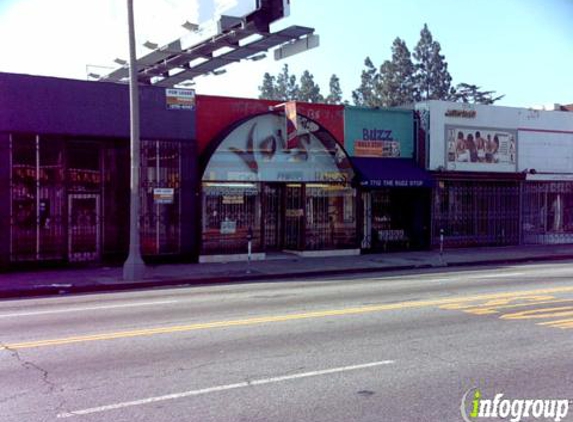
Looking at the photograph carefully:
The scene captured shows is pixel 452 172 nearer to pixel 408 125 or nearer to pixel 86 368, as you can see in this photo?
pixel 408 125

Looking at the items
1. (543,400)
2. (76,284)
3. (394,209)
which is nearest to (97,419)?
(543,400)

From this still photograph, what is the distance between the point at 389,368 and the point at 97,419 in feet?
10.7

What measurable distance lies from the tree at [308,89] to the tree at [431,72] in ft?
75.2

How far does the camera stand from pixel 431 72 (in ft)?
253

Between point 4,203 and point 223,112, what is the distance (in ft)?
24.2

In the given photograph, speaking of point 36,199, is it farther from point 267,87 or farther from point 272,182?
point 267,87

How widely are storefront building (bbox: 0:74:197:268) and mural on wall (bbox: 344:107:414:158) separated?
21.1 feet

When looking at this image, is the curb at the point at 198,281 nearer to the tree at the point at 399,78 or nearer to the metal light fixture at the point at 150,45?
the metal light fixture at the point at 150,45

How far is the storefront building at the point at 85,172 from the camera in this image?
17.6m

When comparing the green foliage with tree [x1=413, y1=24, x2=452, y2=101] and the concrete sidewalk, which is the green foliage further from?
the concrete sidewalk

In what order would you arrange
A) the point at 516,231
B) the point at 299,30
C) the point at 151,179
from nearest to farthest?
the point at 299,30 < the point at 151,179 < the point at 516,231

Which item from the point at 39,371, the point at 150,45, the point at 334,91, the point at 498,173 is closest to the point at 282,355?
the point at 39,371

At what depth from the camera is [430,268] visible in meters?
19.7

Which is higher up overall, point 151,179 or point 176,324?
point 151,179
